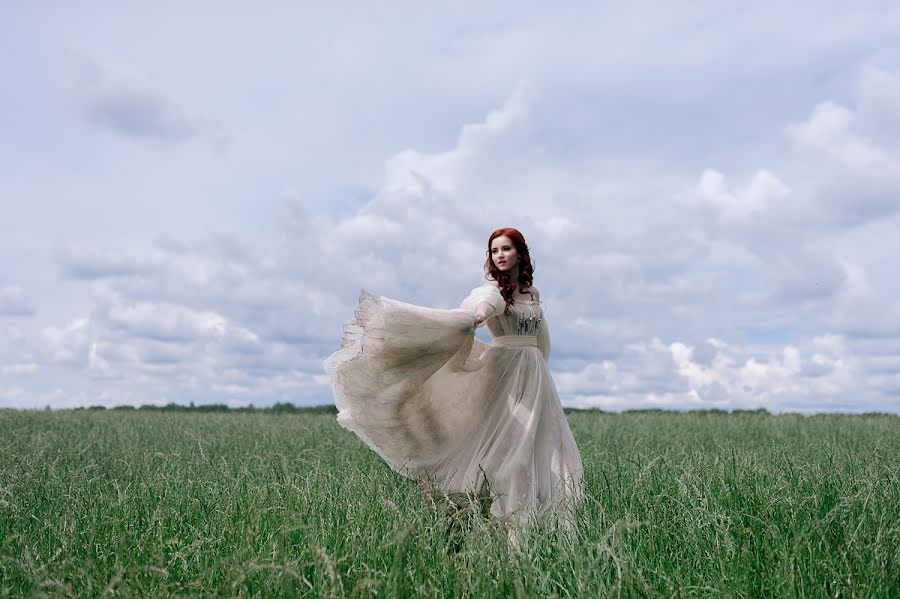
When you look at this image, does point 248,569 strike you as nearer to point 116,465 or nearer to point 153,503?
point 153,503

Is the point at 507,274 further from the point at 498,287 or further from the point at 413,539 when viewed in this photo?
the point at 413,539

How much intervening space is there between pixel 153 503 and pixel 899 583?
4779 millimetres

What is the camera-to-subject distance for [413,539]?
3.60 meters

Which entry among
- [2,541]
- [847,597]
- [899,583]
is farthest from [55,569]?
[899,583]

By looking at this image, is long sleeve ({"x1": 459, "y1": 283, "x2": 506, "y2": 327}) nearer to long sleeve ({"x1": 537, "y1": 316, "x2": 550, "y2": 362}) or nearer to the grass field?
long sleeve ({"x1": 537, "y1": 316, "x2": 550, "y2": 362})

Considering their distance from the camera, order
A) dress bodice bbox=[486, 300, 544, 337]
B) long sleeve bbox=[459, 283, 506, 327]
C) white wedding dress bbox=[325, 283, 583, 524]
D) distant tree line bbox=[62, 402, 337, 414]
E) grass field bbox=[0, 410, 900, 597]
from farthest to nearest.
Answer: distant tree line bbox=[62, 402, 337, 414] → dress bodice bbox=[486, 300, 544, 337] → long sleeve bbox=[459, 283, 506, 327] → white wedding dress bbox=[325, 283, 583, 524] → grass field bbox=[0, 410, 900, 597]

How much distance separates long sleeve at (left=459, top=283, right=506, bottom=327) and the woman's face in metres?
0.28

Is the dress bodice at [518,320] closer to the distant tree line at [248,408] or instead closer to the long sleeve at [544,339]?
the long sleeve at [544,339]

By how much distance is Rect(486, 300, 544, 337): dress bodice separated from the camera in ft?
17.0

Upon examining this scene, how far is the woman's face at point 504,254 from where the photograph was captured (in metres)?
5.24

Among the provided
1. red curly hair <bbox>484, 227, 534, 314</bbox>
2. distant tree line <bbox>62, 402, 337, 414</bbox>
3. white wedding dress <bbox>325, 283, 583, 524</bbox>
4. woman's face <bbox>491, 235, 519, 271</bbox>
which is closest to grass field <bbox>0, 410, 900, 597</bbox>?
white wedding dress <bbox>325, 283, 583, 524</bbox>

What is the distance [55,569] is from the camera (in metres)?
3.79

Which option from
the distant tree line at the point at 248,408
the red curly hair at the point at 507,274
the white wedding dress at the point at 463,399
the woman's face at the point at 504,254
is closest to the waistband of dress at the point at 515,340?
the white wedding dress at the point at 463,399

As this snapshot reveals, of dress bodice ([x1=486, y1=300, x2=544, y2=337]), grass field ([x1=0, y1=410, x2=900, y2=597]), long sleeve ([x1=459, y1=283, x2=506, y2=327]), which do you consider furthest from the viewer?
dress bodice ([x1=486, y1=300, x2=544, y2=337])
